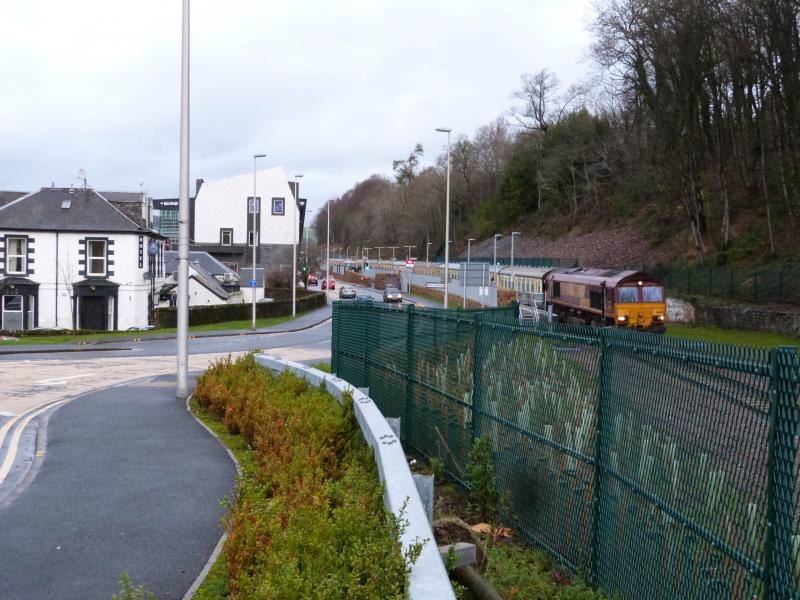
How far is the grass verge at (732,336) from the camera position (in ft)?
111

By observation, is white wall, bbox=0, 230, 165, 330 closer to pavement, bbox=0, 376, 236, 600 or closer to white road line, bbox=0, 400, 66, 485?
white road line, bbox=0, 400, 66, 485

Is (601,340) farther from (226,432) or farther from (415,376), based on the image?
(226,432)

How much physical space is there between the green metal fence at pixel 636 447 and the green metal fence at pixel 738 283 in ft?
102

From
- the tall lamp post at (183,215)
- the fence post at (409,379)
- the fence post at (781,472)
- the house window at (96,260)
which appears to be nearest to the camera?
the fence post at (781,472)

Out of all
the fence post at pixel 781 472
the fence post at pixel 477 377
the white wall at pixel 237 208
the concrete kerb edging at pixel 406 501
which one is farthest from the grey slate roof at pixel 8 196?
the fence post at pixel 781 472

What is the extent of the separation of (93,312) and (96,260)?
2960mm

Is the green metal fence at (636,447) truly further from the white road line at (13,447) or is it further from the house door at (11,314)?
the house door at (11,314)

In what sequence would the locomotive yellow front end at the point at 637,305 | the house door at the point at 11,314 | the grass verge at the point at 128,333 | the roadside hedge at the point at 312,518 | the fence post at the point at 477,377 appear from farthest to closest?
1. the house door at the point at 11,314
2. the grass verge at the point at 128,333
3. the locomotive yellow front end at the point at 637,305
4. the fence post at the point at 477,377
5. the roadside hedge at the point at 312,518

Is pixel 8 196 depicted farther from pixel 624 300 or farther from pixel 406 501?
pixel 406 501

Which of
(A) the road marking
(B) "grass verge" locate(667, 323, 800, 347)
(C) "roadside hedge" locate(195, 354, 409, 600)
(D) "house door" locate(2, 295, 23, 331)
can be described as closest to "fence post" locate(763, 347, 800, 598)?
(C) "roadside hedge" locate(195, 354, 409, 600)

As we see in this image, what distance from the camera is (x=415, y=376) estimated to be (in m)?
11.4

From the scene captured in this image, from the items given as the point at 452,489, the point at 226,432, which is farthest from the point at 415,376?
the point at 226,432

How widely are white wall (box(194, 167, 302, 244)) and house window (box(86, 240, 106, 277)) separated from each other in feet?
147

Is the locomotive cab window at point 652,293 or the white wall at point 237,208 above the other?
the white wall at point 237,208
